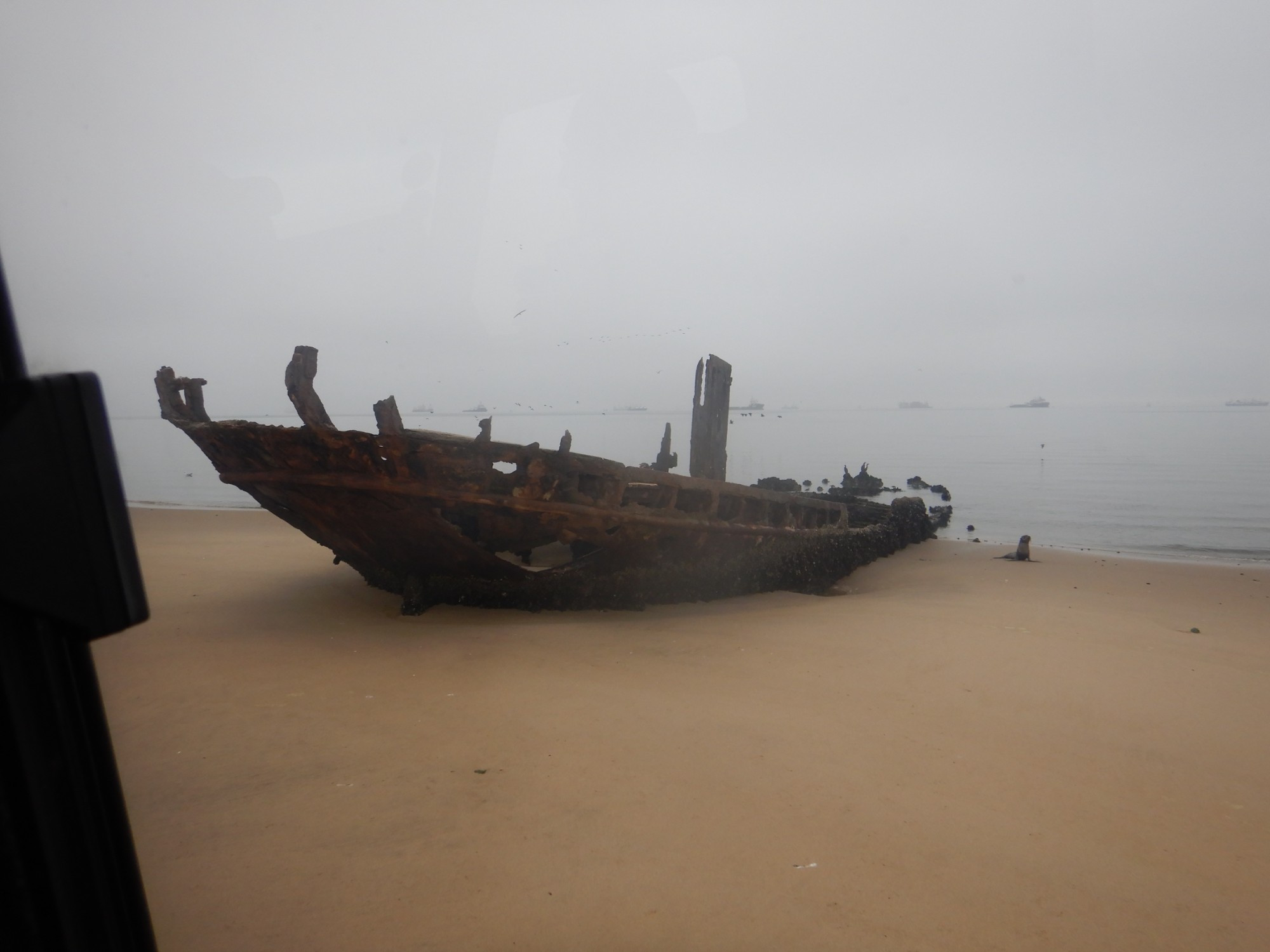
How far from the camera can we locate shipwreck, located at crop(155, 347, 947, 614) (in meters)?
4.80

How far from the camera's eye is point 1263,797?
281 cm

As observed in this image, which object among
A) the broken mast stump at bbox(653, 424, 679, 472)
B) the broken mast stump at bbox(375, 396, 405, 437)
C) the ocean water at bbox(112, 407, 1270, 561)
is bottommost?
the ocean water at bbox(112, 407, 1270, 561)

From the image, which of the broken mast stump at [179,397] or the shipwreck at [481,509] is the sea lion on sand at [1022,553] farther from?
the broken mast stump at [179,397]

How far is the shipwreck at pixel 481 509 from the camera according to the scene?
4.80 m

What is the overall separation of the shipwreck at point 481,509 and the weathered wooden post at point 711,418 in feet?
4.57

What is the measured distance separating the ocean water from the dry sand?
1164mm

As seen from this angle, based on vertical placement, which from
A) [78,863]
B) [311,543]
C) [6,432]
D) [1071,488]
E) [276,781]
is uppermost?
[6,432]

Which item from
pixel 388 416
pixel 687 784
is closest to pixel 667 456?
pixel 388 416

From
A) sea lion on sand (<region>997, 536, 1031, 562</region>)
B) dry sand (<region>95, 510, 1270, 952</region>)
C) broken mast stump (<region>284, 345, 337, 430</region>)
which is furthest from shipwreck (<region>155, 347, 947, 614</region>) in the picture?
sea lion on sand (<region>997, 536, 1031, 562</region>)

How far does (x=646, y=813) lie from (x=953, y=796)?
46.1 inches

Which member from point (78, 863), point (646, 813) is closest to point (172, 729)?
point (646, 813)

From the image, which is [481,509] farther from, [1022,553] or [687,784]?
[1022,553]

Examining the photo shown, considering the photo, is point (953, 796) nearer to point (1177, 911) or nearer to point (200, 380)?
point (1177, 911)

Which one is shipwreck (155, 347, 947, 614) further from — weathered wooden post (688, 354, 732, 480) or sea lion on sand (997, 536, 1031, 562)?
sea lion on sand (997, 536, 1031, 562)
